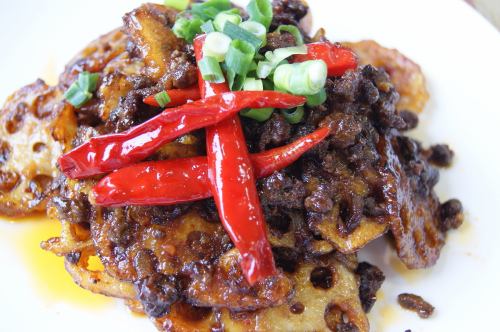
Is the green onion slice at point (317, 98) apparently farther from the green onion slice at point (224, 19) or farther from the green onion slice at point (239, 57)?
the green onion slice at point (224, 19)

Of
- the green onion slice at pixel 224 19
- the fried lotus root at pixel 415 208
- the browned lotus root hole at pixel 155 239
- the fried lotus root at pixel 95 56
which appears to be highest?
the green onion slice at pixel 224 19

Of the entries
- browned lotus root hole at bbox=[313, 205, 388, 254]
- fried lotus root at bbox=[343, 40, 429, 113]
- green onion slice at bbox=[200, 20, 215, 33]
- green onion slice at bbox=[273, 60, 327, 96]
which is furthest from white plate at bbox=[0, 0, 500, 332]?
green onion slice at bbox=[200, 20, 215, 33]

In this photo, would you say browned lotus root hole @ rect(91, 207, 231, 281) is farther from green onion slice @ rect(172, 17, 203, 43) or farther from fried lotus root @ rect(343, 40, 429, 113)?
fried lotus root @ rect(343, 40, 429, 113)

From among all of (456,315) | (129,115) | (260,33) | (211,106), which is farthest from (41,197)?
(456,315)

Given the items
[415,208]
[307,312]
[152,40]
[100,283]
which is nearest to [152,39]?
[152,40]

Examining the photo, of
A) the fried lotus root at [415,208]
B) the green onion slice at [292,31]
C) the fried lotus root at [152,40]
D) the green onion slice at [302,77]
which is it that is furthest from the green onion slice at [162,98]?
the fried lotus root at [415,208]

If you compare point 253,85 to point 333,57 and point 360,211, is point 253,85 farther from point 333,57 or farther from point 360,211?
point 360,211

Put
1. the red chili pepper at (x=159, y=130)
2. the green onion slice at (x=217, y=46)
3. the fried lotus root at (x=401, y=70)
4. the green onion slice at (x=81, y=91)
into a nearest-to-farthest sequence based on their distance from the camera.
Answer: the red chili pepper at (x=159, y=130) < the green onion slice at (x=217, y=46) < the green onion slice at (x=81, y=91) < the fried lotus root at (x=401, y=70)
